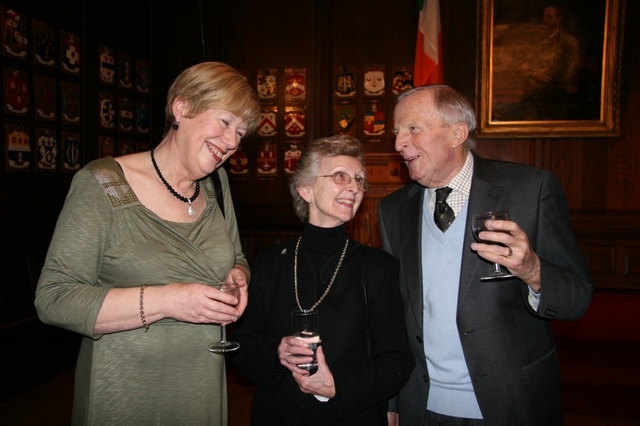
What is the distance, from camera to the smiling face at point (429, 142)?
2129 millimetres

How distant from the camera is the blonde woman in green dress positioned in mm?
1556

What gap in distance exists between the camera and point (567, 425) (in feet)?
12.2

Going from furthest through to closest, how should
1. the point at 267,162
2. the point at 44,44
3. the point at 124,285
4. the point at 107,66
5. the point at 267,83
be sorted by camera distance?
the point at 267,162 < the point at 267,83 < the point at 107,66 < the point at 44,44 < the point at 124,285

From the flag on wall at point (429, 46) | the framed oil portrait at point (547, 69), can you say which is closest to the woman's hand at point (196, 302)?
the flag on wall at point (429, 46)

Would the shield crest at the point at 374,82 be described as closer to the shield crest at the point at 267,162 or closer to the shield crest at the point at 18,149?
the shield crest at the point at 267,162

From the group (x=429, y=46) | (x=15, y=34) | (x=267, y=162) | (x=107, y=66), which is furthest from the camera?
(x=267, y=162)

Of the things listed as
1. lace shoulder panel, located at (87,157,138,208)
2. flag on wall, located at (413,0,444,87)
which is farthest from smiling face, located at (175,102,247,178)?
flag on wall, located at (413,0,444,87)

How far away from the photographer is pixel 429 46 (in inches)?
237

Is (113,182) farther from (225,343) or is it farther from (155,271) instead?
(225,343)

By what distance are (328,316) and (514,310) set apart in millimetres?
711

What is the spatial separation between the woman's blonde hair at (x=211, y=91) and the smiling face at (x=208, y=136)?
0.08ft

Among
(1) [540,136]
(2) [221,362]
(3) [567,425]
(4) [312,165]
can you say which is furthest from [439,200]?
(1) [540,136]

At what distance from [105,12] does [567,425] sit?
232 inches

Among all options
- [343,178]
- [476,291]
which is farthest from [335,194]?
[476,291]
